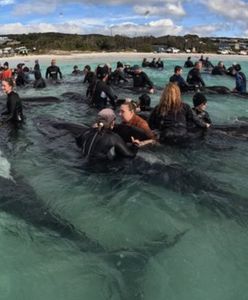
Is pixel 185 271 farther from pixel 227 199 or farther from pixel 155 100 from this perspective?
pixel 155 100

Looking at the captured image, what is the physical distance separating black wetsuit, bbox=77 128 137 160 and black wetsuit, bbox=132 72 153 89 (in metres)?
12.9

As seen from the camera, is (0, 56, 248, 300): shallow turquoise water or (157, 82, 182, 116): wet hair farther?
(157, 82, 182, 116): wet hair

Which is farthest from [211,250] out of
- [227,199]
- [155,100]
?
[155,100]

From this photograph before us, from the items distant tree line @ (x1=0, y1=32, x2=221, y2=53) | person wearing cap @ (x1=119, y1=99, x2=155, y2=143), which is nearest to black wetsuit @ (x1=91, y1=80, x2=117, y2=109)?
person wearing cap @ (x1=119, y1=99, x2=155, y2=143)

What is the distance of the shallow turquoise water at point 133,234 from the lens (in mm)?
5438

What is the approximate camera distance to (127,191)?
8125 mm

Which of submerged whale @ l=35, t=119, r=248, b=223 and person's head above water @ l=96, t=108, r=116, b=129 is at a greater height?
person's head above water @ l=96, t=108, r=116, b=129

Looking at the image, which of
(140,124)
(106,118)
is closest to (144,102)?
(140,124)

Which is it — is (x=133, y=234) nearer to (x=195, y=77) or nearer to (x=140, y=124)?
(x=140, y=124)

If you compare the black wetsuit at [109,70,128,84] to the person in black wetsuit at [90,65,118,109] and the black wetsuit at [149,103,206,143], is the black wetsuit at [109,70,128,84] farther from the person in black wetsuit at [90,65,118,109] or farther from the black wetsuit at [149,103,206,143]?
the black wetsuit at [149,103,206,143]

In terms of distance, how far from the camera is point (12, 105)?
12906mm

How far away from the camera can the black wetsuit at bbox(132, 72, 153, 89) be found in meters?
21.4

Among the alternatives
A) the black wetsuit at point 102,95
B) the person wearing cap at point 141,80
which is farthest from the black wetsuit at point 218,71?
the black wetsuit at point 102,95

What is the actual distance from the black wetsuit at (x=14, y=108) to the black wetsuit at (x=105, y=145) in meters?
4.66
